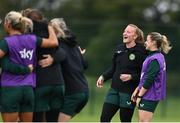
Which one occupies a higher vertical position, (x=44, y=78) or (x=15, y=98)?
(x=44, y=78)

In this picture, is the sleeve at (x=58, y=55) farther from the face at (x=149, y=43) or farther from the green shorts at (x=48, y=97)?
the face at (x=149, y=43)

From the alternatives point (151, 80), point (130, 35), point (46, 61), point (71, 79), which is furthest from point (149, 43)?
point (46, 61)

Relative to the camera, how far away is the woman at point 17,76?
10.4 m

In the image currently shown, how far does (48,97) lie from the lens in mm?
11047

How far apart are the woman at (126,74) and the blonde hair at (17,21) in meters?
2.08

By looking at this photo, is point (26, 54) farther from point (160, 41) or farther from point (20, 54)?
point (160, 41)

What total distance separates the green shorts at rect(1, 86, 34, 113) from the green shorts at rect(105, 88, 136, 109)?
1.92 meters

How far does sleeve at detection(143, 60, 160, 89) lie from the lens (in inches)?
458

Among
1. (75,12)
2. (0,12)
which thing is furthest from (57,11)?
(0,12)

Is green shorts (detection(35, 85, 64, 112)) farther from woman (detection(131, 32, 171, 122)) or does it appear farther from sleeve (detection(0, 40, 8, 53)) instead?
woman (detection(131, 32, 171, 122))

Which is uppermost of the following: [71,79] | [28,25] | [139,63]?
[28,25]

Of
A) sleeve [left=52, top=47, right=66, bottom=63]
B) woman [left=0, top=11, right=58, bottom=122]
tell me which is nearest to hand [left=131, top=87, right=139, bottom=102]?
sleeve [left=52, top=47, right=66, bottom=63]

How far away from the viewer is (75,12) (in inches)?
1756

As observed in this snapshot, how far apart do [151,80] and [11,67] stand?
91.1 inches
